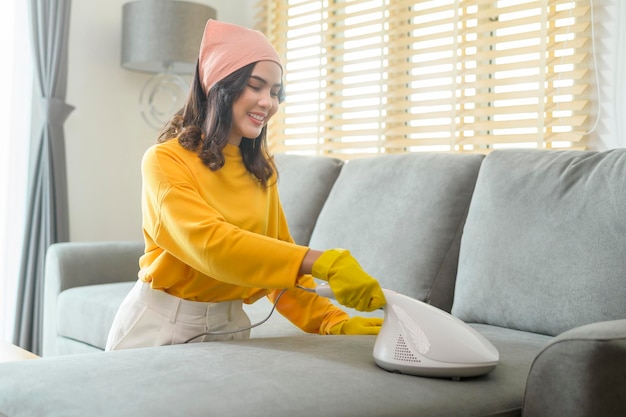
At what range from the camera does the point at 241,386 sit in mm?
1268

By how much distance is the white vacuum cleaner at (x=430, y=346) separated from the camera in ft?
4.55

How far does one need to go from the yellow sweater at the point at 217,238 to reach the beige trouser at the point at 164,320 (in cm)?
2

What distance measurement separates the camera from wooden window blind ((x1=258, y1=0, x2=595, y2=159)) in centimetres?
274

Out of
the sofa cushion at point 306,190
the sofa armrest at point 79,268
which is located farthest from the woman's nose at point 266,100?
the sofa armrest at point 79,268

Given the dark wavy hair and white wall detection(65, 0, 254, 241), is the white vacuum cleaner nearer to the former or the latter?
the dark wavy hair

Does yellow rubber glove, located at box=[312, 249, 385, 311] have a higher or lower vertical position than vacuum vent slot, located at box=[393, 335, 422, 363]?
higher

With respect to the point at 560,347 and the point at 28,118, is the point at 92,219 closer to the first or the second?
the point at 28,118

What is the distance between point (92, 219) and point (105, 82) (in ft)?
2.32

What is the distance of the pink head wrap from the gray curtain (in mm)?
2095

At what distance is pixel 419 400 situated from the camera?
129cm

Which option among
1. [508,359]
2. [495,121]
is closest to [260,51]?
[508,359]

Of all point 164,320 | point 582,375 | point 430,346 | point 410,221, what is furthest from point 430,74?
point 582,375

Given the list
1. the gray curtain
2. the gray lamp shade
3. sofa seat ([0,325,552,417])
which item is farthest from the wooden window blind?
sofa seat ([0,325,552,417])

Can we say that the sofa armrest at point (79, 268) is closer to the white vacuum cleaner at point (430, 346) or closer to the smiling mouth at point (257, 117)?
the smiling mouth at point (257, 117)
